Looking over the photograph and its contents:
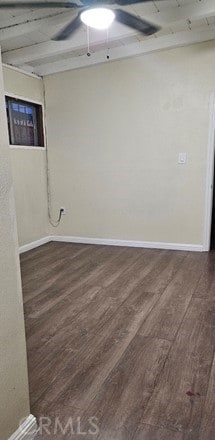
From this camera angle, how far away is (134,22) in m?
2.68

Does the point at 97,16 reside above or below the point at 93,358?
above

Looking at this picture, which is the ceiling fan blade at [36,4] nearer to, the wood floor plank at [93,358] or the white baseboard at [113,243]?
the wood floor plank at [93,358]

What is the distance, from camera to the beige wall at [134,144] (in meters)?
3.95

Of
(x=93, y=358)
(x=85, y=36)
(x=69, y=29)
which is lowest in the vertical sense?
(x=93, y=358)

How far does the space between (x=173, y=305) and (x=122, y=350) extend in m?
0.79

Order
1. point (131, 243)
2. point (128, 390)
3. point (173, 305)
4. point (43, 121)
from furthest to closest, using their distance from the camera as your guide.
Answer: point (43, 121)
point (131, 243)
point (173, 305)
point (128, 390)

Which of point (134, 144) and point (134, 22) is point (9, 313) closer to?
point (134, 22)

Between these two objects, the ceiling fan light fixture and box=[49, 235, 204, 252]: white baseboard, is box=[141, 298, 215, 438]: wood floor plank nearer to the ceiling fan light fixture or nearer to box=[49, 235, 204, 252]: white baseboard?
box=[49, 235, 204, 252]: white baseboard

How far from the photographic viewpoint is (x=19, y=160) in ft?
13.9

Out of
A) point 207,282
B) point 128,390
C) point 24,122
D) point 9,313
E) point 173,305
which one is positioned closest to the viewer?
point 9,313

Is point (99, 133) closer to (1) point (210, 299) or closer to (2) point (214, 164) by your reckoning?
(2) point (214, 164)

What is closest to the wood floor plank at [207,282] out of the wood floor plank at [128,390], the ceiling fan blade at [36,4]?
the wood floor plank at [128,390]

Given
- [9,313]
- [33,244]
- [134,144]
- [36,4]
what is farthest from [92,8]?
[33,244]

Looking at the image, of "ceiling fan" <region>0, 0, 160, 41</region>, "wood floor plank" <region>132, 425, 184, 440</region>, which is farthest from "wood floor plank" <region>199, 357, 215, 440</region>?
"ceiling fan" <region>0, 0, 160, 41</region>
